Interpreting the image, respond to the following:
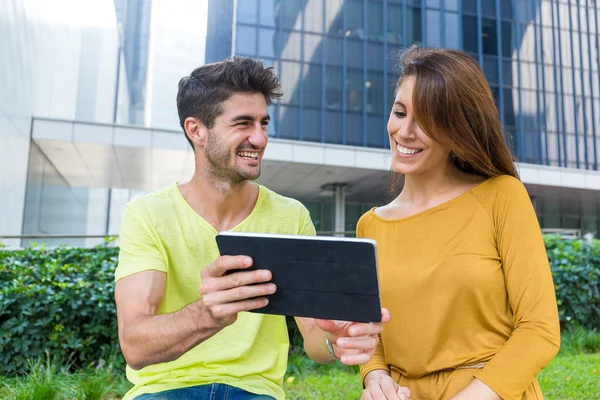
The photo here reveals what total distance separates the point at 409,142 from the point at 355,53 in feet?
71.2

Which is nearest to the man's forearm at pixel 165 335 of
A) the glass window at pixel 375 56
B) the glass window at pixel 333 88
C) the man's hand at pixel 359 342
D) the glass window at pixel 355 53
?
the man's hand at pixel 359 342

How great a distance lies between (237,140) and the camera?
2355 millimetres

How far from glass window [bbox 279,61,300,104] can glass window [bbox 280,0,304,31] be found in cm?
157

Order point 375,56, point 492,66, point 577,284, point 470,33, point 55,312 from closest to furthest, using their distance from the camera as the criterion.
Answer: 1. point 55,312
2. point 577,284
3. point 375,56
4. point 470,33
5. point 492,66

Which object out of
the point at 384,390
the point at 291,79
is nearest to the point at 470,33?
the point at 291,79

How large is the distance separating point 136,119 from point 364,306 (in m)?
24.7

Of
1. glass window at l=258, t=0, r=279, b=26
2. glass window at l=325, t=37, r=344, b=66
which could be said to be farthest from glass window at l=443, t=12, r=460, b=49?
glass window at l=258, t=0, r=279, b=26

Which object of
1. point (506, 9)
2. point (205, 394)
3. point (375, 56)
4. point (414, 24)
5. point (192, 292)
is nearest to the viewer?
point (205, 394)

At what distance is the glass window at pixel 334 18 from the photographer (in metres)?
22.4

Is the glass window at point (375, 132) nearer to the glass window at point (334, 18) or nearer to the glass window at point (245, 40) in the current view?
the glass window at point (334, 18)

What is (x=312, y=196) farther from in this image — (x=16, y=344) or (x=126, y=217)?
(x=126, y=217)

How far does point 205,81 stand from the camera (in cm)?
245

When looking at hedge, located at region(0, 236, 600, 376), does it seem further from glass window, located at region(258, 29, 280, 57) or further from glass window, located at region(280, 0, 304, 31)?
glass window, located at region(280, 0, 304, 31)

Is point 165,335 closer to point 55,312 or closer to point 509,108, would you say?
point 55,312
